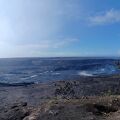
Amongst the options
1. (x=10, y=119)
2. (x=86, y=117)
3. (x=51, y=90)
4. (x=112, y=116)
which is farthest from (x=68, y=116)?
(x=51, y=90)

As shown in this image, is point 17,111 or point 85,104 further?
point 17,111

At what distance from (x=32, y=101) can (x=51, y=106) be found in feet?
66.9

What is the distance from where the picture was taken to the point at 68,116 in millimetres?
19766

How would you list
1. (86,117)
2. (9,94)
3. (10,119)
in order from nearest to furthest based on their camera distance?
(86,117) < (10,119) < (9,94)

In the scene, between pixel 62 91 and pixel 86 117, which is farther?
pixel 62 91

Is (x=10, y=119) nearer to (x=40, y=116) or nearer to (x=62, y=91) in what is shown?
(x=40, y=116)

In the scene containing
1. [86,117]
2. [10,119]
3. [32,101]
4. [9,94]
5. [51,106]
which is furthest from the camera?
[9,94]

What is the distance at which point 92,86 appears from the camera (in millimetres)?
52375

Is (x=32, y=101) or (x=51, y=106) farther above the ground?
(x=51, y=106)

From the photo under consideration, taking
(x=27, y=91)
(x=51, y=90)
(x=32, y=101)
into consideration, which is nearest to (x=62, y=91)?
(x=32, y=101)

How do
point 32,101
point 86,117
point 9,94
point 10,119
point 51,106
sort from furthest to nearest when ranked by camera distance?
point 9,94
point 32,101
point 10,119
point 51,106
point 86,117

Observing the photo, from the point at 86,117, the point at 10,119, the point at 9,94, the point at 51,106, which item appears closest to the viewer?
the point at 86,117

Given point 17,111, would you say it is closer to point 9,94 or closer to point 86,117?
point 86,117

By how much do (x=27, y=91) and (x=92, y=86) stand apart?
11124mm
